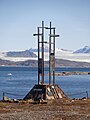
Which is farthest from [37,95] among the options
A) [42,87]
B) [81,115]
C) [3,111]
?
[81,115]

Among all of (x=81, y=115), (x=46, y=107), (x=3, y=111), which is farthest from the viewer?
(x=46, y=107)

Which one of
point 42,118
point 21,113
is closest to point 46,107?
point 21,113

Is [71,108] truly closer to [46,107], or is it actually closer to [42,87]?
[46,107]

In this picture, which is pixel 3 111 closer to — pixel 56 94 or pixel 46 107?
pixel 46 107

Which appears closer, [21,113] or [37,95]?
[21,113]

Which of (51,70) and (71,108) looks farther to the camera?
(51,70)

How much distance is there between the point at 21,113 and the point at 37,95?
9814mm

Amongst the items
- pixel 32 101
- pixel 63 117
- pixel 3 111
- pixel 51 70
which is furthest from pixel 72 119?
pixel 51 70

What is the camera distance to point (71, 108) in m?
31.0

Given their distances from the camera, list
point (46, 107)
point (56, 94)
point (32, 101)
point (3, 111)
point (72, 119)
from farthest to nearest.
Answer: point (56, 94), point (32, 101), point (46, 107), point (3, 111), point (72, 119)

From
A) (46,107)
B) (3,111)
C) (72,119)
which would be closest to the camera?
(72,119)

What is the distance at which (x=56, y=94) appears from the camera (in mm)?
38156

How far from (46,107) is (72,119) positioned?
6.71 meters

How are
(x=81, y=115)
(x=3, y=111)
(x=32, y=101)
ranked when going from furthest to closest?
1. (x=32, y=101)
2. (x=3, y=111)
3. (x=81, y=115)
